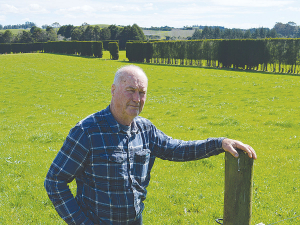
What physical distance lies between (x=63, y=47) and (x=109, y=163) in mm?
84591

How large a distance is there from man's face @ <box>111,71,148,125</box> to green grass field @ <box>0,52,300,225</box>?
331 centimetres

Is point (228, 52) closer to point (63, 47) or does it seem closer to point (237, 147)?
point (237, 147)

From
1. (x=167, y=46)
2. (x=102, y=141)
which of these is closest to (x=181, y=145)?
(x=102, y=141)

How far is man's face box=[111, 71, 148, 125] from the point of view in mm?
2855

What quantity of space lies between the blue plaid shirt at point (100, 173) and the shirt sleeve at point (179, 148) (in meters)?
0.26

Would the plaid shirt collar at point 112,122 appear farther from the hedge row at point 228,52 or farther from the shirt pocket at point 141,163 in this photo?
the hedge row at point 228,52

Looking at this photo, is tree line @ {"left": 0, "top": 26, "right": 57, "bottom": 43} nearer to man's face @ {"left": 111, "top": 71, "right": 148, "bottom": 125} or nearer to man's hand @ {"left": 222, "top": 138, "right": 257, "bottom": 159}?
man's face @ {"left": 111, "top": 71, "right": 148, "bottom": 125}

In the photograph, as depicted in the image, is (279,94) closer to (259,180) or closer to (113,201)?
(259,180)

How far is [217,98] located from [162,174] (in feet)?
43.6

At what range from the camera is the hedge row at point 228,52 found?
37.7 metres

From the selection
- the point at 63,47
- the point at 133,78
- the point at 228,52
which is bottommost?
the point at 133,78

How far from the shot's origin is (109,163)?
275 centimetres

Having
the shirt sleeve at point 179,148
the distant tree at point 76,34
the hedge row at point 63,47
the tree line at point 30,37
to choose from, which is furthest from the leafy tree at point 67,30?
the shirt sleeve at point 179,148

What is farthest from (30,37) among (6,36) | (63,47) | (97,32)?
(63,47)
